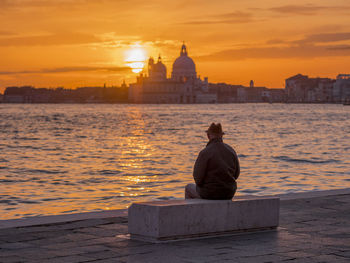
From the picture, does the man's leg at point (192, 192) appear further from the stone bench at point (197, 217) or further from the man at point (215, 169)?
the stone bench at point (197, 217)

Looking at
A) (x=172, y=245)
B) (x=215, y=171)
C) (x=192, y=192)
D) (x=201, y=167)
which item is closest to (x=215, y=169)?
(x=215, y=171)

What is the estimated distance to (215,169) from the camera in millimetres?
6355

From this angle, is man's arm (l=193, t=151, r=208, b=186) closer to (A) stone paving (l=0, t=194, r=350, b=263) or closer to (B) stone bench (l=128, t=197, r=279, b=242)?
(B) stone bench (l=128, t=197, r=279, b=242)

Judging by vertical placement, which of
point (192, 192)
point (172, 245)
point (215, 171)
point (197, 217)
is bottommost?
point (172, 245)

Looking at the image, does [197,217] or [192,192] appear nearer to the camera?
[197,217]

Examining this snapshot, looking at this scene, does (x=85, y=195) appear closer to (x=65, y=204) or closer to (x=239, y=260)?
(x=65, y=204)

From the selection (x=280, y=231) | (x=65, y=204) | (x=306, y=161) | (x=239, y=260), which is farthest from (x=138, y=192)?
(x=306, y=161)

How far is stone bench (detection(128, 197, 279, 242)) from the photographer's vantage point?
19.5 feet

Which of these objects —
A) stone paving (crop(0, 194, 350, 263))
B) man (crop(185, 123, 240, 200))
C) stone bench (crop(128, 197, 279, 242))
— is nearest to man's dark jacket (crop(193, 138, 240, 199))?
man (crop(185, 123, 240, 200))

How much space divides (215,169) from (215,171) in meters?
0.02

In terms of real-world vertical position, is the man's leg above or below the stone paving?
above

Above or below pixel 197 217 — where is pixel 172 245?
below

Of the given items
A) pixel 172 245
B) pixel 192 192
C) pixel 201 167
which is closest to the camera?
pixel 172 245

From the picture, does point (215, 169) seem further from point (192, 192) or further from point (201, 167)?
point (192, 192)
